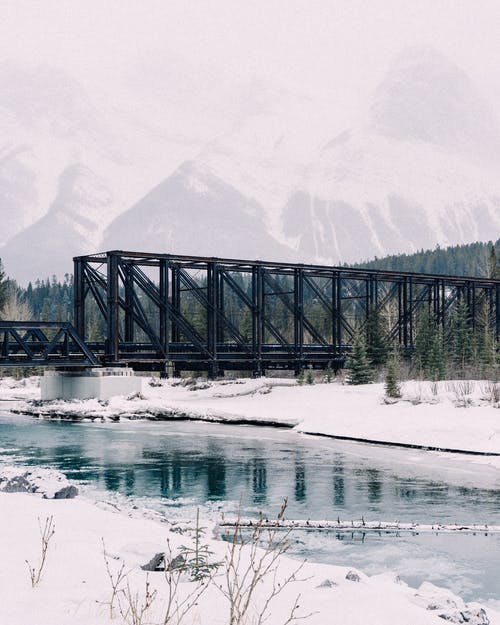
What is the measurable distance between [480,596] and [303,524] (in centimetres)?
489

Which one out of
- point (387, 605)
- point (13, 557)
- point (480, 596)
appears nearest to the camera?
point (387, 605)

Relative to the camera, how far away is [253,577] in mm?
7820

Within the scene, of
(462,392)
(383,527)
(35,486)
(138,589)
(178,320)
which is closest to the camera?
(138,589)

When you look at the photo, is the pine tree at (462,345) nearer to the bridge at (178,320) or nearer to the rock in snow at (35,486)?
the bridge at (178,320)

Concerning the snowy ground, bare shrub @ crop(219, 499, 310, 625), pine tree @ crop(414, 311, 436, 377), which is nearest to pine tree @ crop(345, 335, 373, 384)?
pine tree @ crop(414, 311, 436, 377)

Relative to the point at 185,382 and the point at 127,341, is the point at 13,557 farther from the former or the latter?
the point at 185,382

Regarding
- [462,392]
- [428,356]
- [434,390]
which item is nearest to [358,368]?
[428,356]

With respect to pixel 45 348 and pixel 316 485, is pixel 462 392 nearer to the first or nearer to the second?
pixel 316 485

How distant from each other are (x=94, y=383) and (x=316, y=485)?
33.6 metres

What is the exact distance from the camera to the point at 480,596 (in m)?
10.6

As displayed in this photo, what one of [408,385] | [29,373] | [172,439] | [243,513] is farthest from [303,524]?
[29,373]

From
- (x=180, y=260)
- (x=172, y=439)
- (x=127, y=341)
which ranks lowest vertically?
(x=172, y=439)

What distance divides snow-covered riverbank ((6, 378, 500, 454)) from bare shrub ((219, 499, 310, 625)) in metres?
15.3

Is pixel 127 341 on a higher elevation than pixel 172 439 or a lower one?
higher
